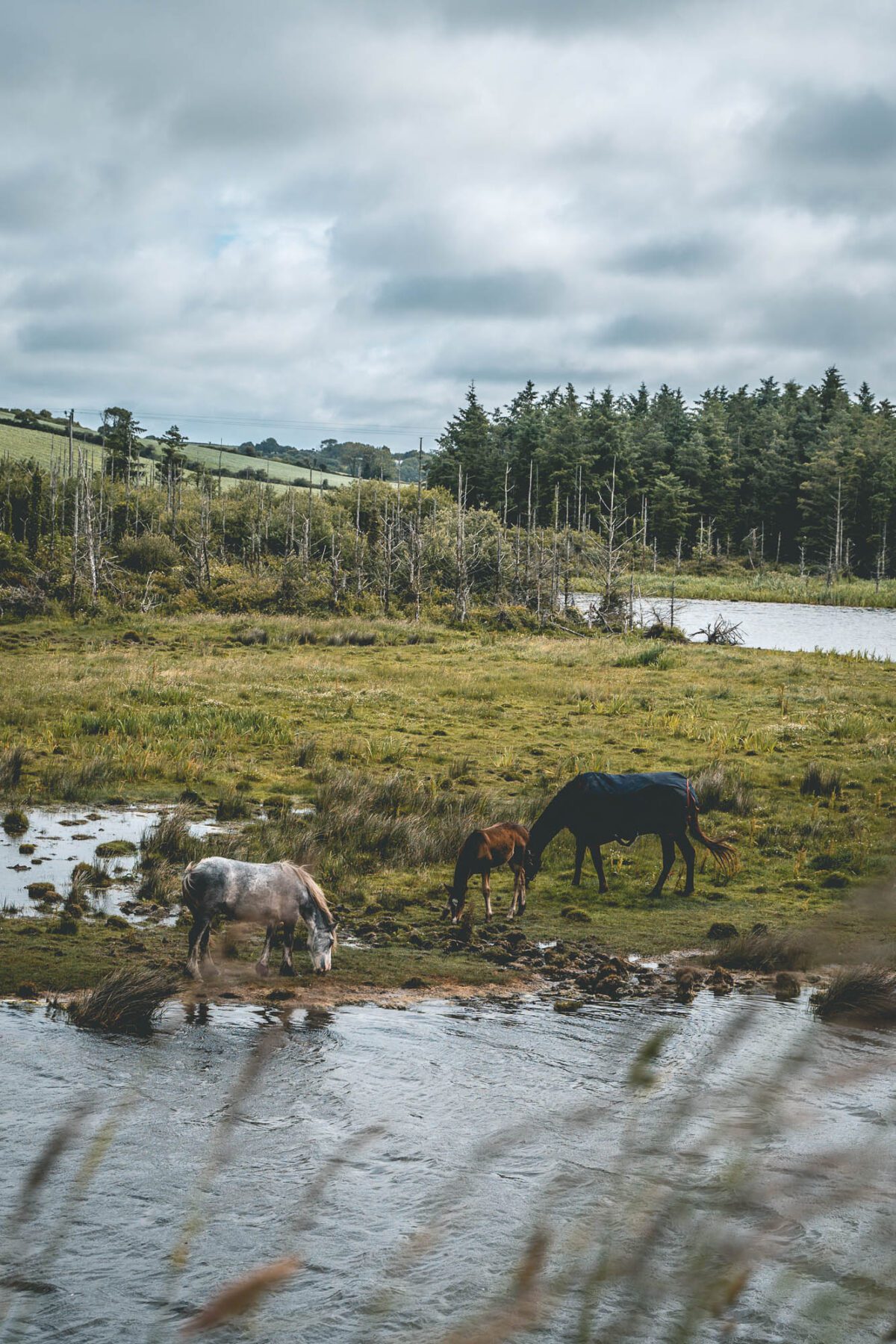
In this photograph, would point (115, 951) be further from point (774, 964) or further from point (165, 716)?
point (165, 716)

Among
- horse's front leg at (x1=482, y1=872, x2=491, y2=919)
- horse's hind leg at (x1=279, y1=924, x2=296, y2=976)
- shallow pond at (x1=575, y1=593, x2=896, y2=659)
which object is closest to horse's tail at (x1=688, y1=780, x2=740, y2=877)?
horse's front leg at (x1=482, y1=872, x2=491, y2=919)

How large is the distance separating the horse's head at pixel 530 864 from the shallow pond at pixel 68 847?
4.61 m

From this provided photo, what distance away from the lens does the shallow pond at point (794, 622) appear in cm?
5188

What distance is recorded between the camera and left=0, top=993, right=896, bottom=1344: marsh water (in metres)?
4.42

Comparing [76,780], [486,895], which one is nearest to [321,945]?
[486,895]

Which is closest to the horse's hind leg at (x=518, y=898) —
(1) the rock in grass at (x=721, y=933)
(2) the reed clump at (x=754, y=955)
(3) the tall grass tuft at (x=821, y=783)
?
(1) the rock in grass at (x=721, y=933)

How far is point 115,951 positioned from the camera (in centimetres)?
1100

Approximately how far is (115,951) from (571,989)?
14.4ft

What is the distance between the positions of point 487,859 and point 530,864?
1.01 metres

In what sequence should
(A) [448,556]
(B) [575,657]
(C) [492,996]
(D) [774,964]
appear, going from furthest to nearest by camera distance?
(A) [448,556], (B) [575,657], (D) [774,964], (C) [492,996]

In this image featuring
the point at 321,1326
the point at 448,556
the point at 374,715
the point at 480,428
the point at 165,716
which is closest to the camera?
the point at 321,1326

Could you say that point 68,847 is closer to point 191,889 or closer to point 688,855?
point 191,889

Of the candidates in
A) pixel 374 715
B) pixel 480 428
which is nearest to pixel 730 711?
pixel 374 715

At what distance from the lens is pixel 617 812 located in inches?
553
